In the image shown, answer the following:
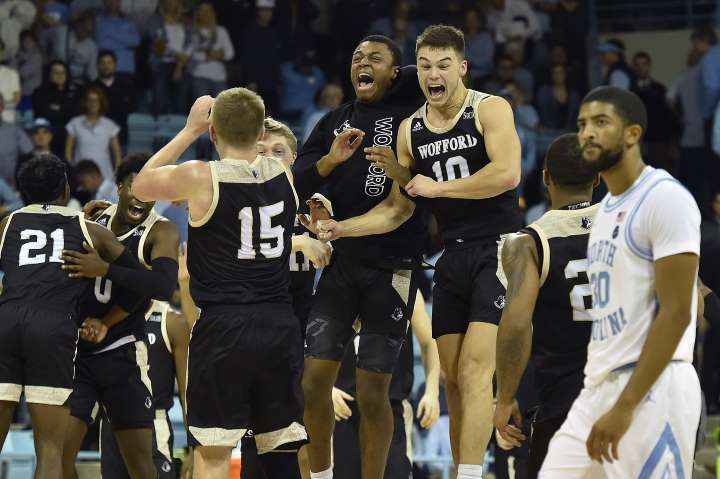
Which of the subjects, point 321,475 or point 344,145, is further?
point 321,475

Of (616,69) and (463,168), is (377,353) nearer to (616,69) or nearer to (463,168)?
(463,168)

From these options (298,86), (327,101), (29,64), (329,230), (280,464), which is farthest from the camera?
(298,86)

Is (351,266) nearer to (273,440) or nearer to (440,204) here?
(440,204)

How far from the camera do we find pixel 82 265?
24.7ft

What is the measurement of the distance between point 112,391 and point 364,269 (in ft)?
6.34

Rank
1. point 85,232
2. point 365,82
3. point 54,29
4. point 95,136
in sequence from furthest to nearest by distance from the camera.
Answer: point 54,29 < point 95,136 < point 365,82 < point 85,232

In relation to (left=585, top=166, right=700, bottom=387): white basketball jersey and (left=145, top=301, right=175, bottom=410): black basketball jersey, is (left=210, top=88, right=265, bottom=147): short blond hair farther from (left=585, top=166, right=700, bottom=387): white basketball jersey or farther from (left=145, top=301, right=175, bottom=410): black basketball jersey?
(left=145, top=301, right=175, bottom=410): black basketball jersey

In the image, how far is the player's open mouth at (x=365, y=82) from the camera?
305 inches

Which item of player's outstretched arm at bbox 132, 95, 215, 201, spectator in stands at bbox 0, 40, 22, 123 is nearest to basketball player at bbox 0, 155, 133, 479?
player's outstretched arm at bbox 132, 95, 215, 201

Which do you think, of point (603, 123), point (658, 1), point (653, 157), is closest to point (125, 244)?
point (603, 123)

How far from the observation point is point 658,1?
20.3m

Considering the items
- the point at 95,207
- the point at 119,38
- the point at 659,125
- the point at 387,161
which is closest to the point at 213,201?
the point at 387,161

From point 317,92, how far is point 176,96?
6.34 feet

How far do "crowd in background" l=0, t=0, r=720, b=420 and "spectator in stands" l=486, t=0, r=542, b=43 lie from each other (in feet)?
0.07
